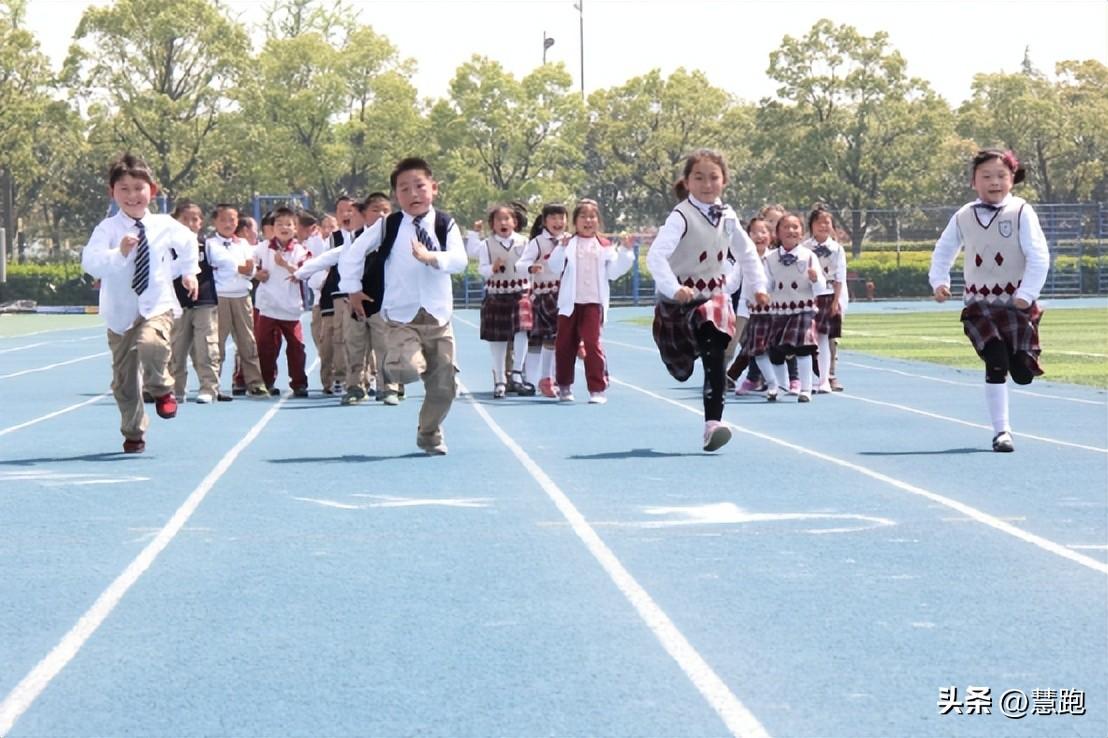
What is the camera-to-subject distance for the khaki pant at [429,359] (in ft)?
36.4

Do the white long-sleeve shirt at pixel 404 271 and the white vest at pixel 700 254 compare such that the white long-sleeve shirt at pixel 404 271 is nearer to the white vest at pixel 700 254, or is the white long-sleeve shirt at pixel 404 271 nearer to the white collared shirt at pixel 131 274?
the white collared shirt at pixel 131 274

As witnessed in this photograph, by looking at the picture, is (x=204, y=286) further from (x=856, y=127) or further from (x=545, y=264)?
(x=856, y=127)

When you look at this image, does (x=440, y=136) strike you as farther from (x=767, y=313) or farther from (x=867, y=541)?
(x=867, y=541)

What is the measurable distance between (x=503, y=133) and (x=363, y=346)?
5887cm

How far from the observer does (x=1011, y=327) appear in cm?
1110

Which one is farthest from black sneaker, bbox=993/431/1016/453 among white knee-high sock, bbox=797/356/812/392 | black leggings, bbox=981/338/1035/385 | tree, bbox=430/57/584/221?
tree, bbox=430/57/584/221

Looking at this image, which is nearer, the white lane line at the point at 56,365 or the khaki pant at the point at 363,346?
the khaki pant at the point at 363,346

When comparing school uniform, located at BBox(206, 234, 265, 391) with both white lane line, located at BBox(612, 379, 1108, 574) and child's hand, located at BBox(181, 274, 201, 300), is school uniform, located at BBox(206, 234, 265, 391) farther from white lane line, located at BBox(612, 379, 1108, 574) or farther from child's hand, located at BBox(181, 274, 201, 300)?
white lane line, located at BBox(612, 379, 1108, 574)

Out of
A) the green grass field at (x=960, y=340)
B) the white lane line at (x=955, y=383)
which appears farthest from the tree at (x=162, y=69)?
the white lane line at (x=955, y=383)

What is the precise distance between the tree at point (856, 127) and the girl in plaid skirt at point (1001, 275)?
6621 centimetres

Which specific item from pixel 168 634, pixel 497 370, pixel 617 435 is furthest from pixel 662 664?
pixel 497 370

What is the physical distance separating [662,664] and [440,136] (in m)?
71.0

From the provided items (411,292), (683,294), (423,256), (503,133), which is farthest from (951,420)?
(503,133)

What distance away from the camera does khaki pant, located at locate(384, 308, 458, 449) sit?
36.4 feet
